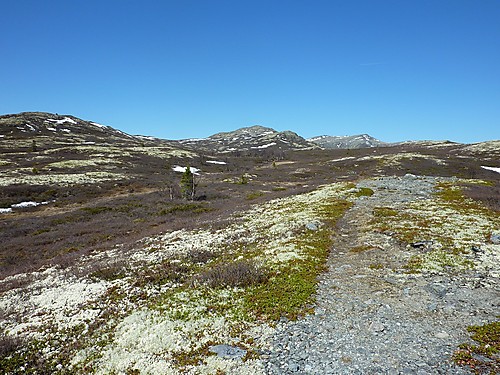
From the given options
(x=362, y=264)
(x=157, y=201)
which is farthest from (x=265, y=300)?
(x=157, y=201)

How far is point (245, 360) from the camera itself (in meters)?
10.7

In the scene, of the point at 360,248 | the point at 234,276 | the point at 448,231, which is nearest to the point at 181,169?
the point at 360,248

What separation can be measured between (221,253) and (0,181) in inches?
2801

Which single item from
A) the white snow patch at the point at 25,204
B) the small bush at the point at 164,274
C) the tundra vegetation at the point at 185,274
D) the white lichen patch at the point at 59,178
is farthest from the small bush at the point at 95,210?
the small bush at the point at 164,274

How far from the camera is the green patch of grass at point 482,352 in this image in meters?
9.34

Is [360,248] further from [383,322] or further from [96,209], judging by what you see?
[96,209]

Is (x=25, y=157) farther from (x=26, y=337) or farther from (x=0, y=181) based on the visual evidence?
(x=26, y=337)

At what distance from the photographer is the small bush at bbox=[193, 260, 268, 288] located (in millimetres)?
16312

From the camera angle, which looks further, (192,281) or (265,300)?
(192,281)

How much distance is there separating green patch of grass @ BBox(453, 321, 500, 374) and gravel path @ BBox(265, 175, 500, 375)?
32cm

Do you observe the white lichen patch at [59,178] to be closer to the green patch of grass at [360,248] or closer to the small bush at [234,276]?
the small bush at [234,276]

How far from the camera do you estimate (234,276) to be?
655 inches

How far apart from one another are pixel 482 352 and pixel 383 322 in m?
3.18

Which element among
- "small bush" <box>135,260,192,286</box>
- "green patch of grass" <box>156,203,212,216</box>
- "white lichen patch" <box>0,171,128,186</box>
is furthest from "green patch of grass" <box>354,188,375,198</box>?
"white lichen patch" <box>0,171,128,186</box>
